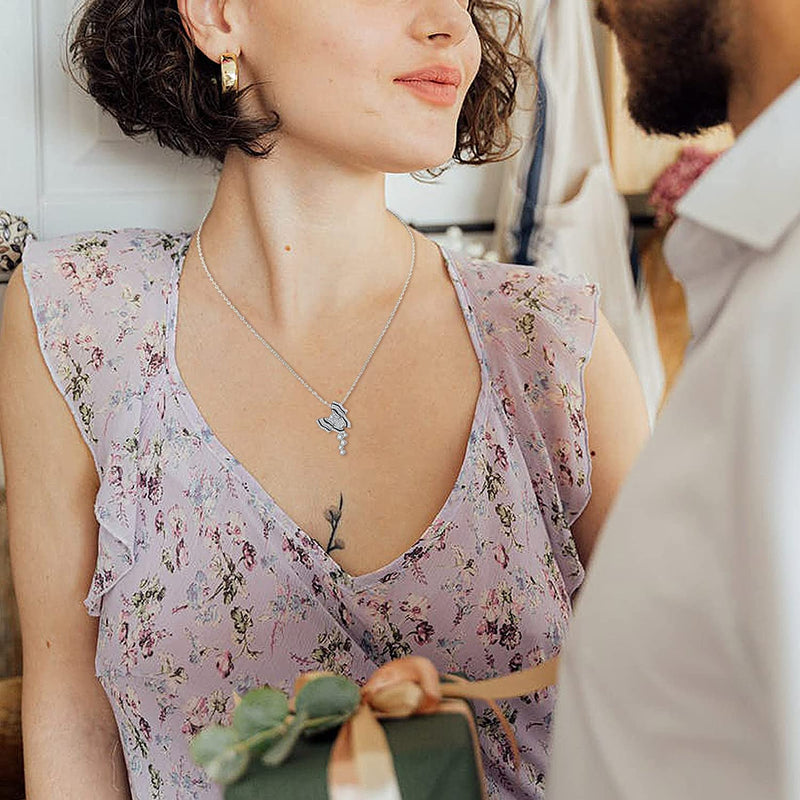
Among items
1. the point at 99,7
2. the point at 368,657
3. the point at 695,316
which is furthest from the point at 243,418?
the point at 695,316

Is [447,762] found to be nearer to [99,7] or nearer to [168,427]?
[168,427]

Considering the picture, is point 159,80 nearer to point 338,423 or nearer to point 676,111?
point 338,423

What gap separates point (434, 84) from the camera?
1.18 m

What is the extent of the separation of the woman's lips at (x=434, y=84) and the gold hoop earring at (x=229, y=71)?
0.64 ft

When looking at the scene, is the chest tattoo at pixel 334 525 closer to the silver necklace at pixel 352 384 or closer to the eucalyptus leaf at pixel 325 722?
the silver necklace at pixel 352 384

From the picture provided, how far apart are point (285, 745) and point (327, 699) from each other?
0.16 ft

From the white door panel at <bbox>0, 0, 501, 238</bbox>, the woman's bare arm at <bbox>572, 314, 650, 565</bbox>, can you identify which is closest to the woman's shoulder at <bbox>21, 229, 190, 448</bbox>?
the white door panel at <bbox>0, 0, 501, 238</bbox>

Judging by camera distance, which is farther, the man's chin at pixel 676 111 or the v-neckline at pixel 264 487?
the v-neckline at pixel 264 487

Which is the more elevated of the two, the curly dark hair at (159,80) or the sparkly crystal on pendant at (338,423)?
the curly dark hair at (159,80)

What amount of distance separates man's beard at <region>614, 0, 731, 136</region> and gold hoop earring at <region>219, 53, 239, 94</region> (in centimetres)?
52

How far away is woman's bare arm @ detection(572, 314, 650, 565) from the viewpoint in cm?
131

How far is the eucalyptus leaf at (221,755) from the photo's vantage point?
2.39ft

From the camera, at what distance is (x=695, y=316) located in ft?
2.34

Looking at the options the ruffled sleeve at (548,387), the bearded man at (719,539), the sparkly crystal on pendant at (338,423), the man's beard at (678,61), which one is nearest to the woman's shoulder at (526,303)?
the ruffled sleeve at (548,387)
